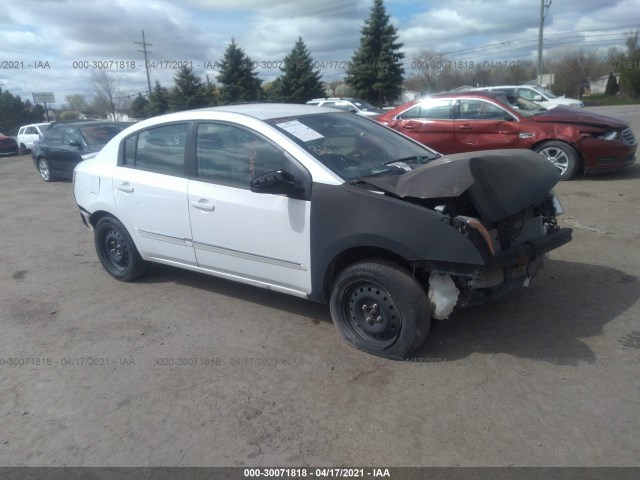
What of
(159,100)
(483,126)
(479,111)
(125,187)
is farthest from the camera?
(159,100)

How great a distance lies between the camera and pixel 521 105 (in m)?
9.88

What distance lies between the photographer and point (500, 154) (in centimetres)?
397

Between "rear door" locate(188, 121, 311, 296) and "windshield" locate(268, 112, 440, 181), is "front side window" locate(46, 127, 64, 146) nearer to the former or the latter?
"rear door" locate(188, 121, 311, 296)

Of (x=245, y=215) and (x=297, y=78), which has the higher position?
(x=297, y=78)

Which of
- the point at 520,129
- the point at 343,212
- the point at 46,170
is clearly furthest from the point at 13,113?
the point at 343,212

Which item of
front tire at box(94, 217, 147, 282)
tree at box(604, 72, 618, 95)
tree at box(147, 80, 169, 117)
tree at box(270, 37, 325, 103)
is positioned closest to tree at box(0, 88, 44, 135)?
tree at box(147, 80, 169, 117)

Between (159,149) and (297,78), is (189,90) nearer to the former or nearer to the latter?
(297,78)

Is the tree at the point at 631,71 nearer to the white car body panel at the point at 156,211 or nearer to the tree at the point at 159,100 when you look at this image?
the tree at the point at 159,100

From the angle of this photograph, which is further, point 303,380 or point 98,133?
point 98,133

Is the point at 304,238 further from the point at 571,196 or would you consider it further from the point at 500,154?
the point at 571,196

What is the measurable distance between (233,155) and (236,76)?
3356cm

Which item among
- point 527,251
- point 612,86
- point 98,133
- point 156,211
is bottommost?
point 527,251

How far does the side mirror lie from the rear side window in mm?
1104

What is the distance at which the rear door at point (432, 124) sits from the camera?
9.55 m
